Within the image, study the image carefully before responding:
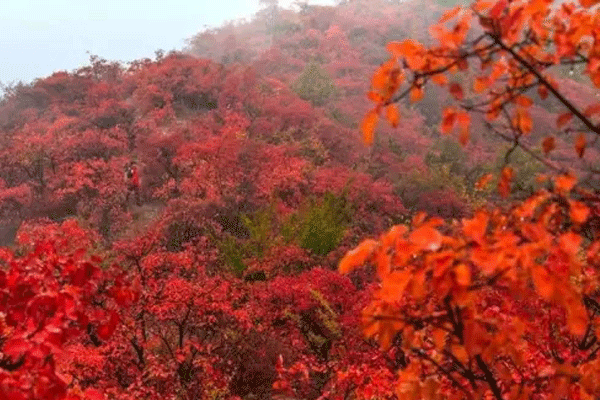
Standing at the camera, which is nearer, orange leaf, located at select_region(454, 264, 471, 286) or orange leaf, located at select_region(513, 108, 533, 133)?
orange leaf, located at select_region(454, 264, 471, 286)

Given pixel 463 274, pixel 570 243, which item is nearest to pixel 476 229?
pixel 463 274

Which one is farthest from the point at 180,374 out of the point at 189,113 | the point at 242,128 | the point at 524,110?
the point at 189,113

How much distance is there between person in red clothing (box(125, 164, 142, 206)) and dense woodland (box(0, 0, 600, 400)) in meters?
0.16

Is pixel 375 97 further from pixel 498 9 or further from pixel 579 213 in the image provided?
pixel 579 213

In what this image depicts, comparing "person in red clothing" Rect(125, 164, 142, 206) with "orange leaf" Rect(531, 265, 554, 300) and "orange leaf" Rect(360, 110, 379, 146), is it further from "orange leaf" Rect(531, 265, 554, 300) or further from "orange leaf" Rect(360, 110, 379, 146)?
"orange leaf" Rect(531, 265, 554, 300)

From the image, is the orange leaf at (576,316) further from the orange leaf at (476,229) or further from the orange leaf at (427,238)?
the orange leaf at (427,238)

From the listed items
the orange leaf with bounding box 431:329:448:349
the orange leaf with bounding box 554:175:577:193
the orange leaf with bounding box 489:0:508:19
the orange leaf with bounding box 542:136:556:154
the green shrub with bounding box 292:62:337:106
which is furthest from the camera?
the green shrub with bounding box 292:62:337:106

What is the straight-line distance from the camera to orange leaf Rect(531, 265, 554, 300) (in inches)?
64.9

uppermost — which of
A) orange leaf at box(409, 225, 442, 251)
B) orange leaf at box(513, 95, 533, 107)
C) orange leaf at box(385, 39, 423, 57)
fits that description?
orange leaf at box(385, 39, 423, 57)

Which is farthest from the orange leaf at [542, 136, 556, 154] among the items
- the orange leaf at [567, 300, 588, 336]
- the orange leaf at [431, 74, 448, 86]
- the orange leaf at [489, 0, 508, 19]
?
the orange leaf at [567, 300, 588, 336]

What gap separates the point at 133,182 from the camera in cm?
2361

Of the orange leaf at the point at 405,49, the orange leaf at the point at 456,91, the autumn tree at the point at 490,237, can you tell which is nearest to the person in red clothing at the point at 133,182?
the autumn tree at the point at 490,237

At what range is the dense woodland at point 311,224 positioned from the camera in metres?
2.14

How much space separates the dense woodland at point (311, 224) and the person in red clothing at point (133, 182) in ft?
0.52
